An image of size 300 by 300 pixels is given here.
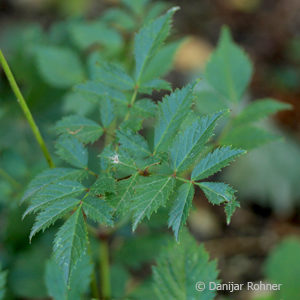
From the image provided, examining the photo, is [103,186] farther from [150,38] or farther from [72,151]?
[150,38]

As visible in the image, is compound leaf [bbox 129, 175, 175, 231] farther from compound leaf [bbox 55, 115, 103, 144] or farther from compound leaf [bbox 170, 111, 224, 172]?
compound leaf [bbox 55, 115, 103, 144]

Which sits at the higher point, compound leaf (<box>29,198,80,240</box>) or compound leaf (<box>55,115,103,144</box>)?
compound leaf (<box>55,115,103,144</box>)

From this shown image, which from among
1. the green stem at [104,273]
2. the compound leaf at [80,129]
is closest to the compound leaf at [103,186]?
the compound leaf at [80,129]

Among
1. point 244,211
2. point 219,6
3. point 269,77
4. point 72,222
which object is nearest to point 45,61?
point 72,222

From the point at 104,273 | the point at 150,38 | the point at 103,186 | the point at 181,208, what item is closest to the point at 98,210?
the point at 103,186

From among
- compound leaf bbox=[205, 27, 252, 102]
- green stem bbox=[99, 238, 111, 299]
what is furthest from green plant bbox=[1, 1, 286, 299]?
compound leaf bbox=[205, 27, 252, 102]

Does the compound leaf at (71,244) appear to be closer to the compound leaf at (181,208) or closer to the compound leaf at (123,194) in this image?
the compound leaf at (123,194)

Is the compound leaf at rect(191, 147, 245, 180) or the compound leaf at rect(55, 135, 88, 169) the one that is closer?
the compound leaf at rect(191, 147, 245, 180)

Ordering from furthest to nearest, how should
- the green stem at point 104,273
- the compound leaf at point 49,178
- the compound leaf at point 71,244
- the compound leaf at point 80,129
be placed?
the green stem at point 104,273 < the compound leaf at point 80,129 < the compound leaf at point 49,178 < the compound leaf at point 71,244
